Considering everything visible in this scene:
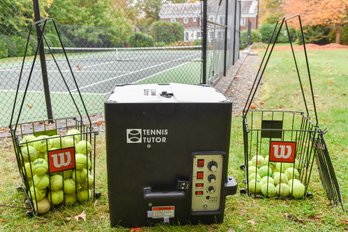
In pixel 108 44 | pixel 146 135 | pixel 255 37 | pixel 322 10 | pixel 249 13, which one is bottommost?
pixel 146 135

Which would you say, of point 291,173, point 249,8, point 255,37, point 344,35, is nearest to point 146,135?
point 291,173

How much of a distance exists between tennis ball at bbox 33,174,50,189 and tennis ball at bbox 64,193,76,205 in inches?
7.5

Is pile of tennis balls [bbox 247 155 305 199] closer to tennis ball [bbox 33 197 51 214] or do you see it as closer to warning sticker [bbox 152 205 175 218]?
warning sticker [bbox 152 205 175 218]

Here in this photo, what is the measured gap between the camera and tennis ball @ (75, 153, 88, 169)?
237cm

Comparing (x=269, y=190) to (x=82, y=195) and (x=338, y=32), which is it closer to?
(x=82, y=195)

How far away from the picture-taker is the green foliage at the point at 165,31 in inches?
342

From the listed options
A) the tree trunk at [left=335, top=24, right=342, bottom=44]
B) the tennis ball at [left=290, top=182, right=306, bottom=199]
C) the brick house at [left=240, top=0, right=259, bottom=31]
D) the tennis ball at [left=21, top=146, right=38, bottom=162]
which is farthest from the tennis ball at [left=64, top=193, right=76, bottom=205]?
the brick house at [left=240, top=0, right=259, bottom=31]

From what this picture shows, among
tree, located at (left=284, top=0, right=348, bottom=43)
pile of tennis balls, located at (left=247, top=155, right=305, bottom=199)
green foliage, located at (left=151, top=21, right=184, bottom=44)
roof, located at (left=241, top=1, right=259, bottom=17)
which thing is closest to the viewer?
pile of tennis balls, located at (left=247, top=155, right=305, bottom=199)

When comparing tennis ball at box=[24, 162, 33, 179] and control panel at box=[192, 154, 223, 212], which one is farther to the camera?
tennis ball at box=[24, 162, 33, 179]

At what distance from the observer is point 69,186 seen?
2.36m

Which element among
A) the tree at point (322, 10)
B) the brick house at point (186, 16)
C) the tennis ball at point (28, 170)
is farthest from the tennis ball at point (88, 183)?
the tree at point (322, 10)

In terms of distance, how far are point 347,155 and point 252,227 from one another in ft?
5.53

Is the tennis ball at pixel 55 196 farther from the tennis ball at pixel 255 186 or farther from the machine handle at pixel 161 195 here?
the tennis ball at pixel 255 186

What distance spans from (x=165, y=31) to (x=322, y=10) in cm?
1925
